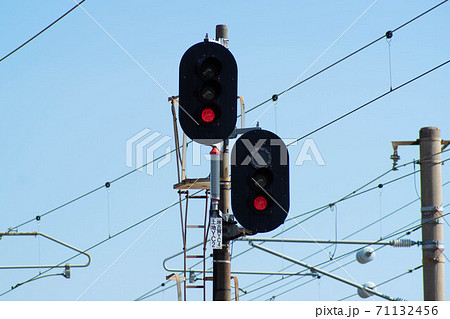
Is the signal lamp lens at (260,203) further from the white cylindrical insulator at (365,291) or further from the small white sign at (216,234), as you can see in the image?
the white cylindrical insulator at (365,291)

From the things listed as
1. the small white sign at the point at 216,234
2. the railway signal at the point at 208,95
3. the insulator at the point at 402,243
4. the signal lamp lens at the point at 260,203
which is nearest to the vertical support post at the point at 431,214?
the insulator at the point at 402,243

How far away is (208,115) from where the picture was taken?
1098 centimetres

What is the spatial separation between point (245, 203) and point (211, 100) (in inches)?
48.0

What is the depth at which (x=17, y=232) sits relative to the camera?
73.5 feet

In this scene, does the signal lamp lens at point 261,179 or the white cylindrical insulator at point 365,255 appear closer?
the signal lamp lens at point 261,179

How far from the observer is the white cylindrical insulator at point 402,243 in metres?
17.8

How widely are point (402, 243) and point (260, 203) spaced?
304 inches

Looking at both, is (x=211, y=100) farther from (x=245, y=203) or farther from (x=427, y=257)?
(x=427, y=257)

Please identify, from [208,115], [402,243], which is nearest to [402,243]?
[402,243]

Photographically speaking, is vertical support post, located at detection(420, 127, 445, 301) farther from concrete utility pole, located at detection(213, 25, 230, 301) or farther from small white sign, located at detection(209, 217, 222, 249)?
small white sign, located at detection(209, 217, 222, 249)

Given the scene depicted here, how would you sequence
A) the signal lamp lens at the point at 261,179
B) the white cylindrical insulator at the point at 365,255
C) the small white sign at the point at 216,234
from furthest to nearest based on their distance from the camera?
the white cylindrical insulator at the point at 365,255, the small white sign at the point at 216,234, the signal lamp lens at the point at 261,179

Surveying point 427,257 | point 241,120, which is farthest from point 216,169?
point 427,257

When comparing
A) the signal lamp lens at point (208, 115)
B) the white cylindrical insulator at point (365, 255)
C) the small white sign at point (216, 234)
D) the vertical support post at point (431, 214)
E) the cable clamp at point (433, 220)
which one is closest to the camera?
the signal lamp lens at point (208, 115)

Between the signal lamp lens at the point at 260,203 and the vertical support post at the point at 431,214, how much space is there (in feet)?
18.5
